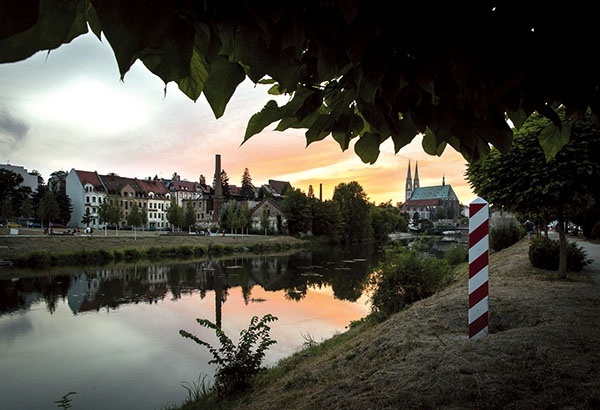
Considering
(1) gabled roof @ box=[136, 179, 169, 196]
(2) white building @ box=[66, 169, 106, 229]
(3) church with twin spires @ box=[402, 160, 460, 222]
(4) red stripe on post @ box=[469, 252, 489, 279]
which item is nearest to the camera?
(4) red stripe on post @ box=[469, 252, 489, 279]

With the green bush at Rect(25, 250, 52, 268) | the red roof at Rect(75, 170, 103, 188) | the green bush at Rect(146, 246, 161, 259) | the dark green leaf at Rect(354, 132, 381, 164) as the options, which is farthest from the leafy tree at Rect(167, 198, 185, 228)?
the dark green leaf at Rect(354, 132, 381, 164)

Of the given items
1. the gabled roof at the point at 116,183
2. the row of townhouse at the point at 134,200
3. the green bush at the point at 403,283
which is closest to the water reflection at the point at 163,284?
the green bush at the point at 403,283

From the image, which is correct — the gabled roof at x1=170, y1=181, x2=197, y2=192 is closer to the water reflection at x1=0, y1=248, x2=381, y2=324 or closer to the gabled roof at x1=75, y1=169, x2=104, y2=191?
the gabled roof at x1=75, y1=169, x2=104, y2=191

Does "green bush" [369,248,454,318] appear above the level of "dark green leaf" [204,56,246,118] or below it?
below

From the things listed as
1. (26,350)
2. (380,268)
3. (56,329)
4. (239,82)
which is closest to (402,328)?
(380,268)

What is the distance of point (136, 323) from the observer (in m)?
14.9

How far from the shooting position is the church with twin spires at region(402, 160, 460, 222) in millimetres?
143750

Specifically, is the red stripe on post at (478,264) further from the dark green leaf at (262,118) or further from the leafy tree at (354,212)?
the leafy tree at (354,212)

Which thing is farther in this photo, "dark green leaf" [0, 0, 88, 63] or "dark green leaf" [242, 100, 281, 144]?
"dark green leaf" [242, 100, 281, 144]

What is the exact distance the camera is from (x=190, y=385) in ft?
29.8

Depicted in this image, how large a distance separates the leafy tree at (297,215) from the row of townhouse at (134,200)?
8.50 ft

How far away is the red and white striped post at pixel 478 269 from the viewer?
430 cm

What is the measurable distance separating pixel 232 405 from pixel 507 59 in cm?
618

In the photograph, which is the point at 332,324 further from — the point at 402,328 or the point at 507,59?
the point at 507,59
